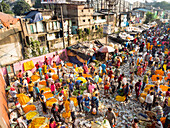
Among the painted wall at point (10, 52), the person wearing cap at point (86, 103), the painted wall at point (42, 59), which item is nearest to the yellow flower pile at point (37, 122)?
the person wearing cap at point (86, 103)

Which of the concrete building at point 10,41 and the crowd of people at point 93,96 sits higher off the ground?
the concrete building at point 10,41

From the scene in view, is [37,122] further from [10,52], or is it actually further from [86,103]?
[10,52]

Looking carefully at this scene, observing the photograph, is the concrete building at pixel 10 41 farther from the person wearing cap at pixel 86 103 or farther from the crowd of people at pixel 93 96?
the person wearing cap at pixel 86 103

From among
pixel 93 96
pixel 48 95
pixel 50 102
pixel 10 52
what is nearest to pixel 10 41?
pixel 10 52

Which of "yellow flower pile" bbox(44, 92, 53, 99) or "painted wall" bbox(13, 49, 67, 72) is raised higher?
"painted wall" bbox(13, 49, 67, 72)

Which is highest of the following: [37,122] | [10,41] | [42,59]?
[10,41]

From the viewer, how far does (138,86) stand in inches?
328

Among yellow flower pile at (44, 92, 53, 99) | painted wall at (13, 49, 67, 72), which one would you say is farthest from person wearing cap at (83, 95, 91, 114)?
painted wall at (13, 49, 67, 72)

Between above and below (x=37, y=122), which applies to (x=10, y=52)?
above

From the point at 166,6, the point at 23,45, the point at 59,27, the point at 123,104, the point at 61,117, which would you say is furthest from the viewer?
the point at 166,6

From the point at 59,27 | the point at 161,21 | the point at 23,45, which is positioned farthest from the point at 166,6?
the point at 23,45

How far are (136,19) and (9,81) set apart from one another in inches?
1853

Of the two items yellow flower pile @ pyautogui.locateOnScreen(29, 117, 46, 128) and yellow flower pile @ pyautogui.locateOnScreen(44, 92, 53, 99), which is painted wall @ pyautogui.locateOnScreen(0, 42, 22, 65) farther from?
yellow flower pile @ pyautogui.locateOnScreen(29, 117, 46, 128)

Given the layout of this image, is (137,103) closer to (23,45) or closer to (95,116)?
(95,116)
